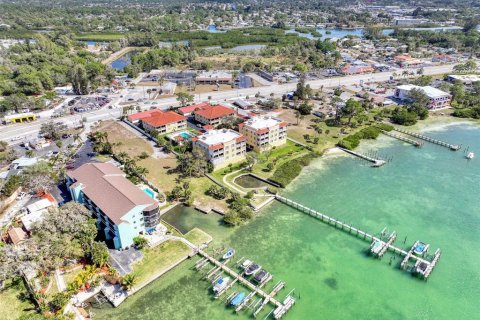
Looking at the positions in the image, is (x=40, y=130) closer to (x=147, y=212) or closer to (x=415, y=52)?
(x=147, y=212)

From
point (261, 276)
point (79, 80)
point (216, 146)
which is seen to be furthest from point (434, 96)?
point (79, 80)

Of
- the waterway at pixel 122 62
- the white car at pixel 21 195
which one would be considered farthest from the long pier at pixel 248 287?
the waterway at pixel 122 62

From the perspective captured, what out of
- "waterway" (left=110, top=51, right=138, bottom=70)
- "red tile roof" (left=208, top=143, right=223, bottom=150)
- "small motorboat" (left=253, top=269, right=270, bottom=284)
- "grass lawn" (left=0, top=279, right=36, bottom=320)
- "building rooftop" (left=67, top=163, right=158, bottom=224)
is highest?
"building rooftop" (left=67, top=163, right=158, bottom=224)

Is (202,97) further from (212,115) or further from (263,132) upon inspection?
(263,132)

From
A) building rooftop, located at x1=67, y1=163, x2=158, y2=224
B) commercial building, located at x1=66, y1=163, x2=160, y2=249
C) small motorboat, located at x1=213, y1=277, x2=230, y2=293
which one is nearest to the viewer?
small motorboat, located at x1=213, y1=277, x2=230, y2=293

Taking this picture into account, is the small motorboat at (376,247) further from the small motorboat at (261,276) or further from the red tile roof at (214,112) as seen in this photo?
the red tile roof at (214,112)

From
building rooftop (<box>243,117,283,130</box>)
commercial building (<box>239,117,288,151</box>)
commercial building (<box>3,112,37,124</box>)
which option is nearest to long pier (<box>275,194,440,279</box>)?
commercial building (<box>239,117,288,151</box>)

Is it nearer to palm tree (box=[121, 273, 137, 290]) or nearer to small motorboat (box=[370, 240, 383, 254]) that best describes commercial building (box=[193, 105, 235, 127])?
small motorboat (box=[370, 240, 383, 254])
